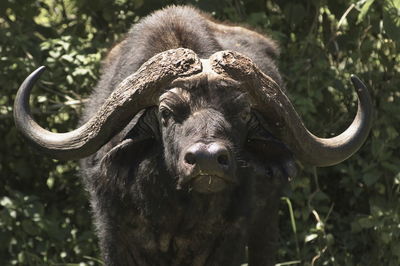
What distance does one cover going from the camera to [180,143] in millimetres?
5105

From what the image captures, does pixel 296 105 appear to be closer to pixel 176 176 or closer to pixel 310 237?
pixel 310 237

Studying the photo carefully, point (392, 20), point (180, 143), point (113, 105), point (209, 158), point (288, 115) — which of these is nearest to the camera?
point (209, 158)

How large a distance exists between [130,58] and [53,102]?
187 centimetres

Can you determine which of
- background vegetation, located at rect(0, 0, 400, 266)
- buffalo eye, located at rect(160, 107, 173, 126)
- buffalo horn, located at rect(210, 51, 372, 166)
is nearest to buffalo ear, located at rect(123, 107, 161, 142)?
buffalo eye, located at rect(160, 107, 173, 126)

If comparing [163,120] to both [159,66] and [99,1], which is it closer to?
[159,66]

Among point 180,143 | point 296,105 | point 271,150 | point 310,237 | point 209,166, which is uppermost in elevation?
point 209,166

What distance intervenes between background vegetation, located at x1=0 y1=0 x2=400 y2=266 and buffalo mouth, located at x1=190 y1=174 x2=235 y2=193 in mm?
1888

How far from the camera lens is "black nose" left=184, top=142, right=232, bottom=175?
477cm

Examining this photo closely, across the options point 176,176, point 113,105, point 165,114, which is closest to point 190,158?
point 176,176

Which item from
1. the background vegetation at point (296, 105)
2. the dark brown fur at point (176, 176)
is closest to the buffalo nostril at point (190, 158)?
the dark brown fur at point (176, 176)

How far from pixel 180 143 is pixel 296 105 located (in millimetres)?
2155

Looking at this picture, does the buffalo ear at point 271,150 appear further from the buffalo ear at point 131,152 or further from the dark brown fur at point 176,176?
the buffalo ear at point 131,152

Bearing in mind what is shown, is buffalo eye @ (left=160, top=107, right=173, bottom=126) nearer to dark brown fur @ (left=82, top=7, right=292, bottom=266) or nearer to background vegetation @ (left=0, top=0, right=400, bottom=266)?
dark brown fur @ (left=82, top=7, right=292, bottom=266)

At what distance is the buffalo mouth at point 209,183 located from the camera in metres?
4.91
